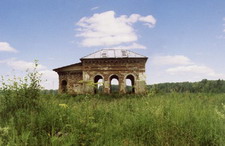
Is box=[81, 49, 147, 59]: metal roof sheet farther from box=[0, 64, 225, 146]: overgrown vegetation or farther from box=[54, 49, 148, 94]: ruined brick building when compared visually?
box=[0, 64, 225, 146]: overgrown vegetation

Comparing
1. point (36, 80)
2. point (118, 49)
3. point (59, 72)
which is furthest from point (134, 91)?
point (36, 80)

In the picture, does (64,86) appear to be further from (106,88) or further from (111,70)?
(111,70)

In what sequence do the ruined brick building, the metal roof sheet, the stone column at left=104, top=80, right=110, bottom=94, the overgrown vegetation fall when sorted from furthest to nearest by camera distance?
the metal roof sheet → the ruined brick building → the stone column at left=104, top=80, right=110, bottom=94 → the overgrown vegetation

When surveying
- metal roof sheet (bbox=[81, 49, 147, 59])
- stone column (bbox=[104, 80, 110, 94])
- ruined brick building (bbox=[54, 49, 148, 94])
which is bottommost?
stone column (bbox=[104, 80, 110, 94])

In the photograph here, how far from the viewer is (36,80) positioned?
6.65 metres

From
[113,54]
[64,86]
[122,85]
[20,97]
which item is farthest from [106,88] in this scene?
[20,97]

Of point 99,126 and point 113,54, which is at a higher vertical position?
point 113,54

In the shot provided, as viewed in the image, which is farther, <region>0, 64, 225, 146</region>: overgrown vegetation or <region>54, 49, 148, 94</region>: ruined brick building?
<region>54, 49, 148, 94</region>: ruined brick building

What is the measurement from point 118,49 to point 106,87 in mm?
5280

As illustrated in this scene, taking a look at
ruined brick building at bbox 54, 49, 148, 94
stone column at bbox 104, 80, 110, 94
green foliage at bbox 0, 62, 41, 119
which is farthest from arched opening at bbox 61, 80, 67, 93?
green foliage at bbox 0, 62, 41, 119

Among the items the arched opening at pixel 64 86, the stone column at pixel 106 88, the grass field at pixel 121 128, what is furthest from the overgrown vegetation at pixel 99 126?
the arched opening at pixel 64 86

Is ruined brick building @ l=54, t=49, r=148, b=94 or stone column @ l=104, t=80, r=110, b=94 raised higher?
ruined brick building @ l=54, t=49, r=148, b=94

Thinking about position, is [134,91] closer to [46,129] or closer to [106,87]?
[106,87]

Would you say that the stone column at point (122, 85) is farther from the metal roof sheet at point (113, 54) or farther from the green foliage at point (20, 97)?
the green foliage at point (20, 97)
